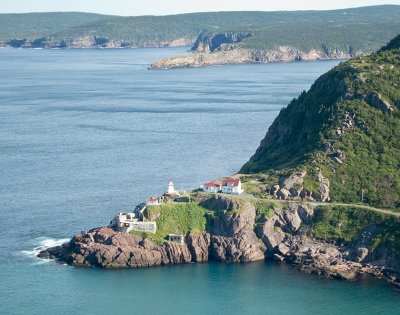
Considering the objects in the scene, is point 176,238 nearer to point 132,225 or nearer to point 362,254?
point 132,225

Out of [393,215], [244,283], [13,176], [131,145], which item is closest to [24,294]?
[244,283]

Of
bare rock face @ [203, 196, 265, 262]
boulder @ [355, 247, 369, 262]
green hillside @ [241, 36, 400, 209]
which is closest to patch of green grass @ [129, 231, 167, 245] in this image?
bare rock face @ [203, 196, 265, 262]

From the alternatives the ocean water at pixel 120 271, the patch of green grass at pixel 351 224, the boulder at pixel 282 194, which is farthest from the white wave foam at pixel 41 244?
the patch of green grass at pixel 351 224

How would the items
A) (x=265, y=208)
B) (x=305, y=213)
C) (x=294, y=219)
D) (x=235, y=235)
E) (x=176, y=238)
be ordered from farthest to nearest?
(x=305, y=213) → (x=265, y=208) → (x=294, y=219) → (x=235, y=235) → (x=176, y=238)

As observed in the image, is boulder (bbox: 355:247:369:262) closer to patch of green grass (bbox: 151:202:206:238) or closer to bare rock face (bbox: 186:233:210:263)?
bare rock face (bbox: 186:233:210:263)

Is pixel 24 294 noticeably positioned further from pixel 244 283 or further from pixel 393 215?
pixel 393 215

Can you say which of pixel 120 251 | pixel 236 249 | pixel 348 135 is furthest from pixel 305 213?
pixel 120 251
